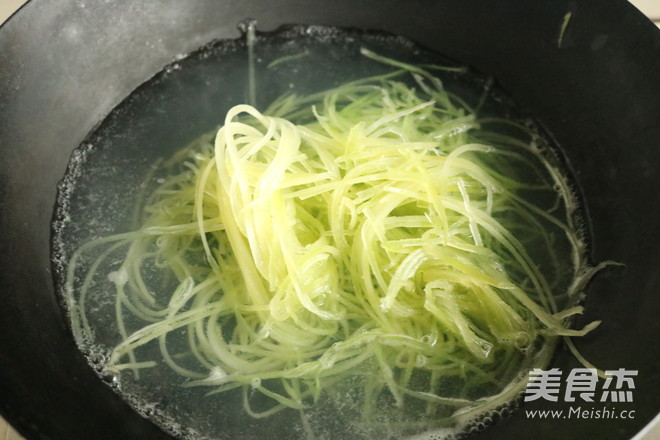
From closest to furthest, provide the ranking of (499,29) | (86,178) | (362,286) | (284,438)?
(284,438) < (362,286) < (86,178) < (499,29)

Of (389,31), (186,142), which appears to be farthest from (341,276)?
(389,31)

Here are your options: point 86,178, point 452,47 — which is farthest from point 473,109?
point 86,178

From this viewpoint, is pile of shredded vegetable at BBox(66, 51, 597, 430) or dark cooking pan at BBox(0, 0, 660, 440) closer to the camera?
dark cooking pan at BBox(0, 0, 660, 440)

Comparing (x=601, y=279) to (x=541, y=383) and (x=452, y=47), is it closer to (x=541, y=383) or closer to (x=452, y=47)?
(x=541, y=383)

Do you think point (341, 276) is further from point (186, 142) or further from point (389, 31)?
point (389, 31)
